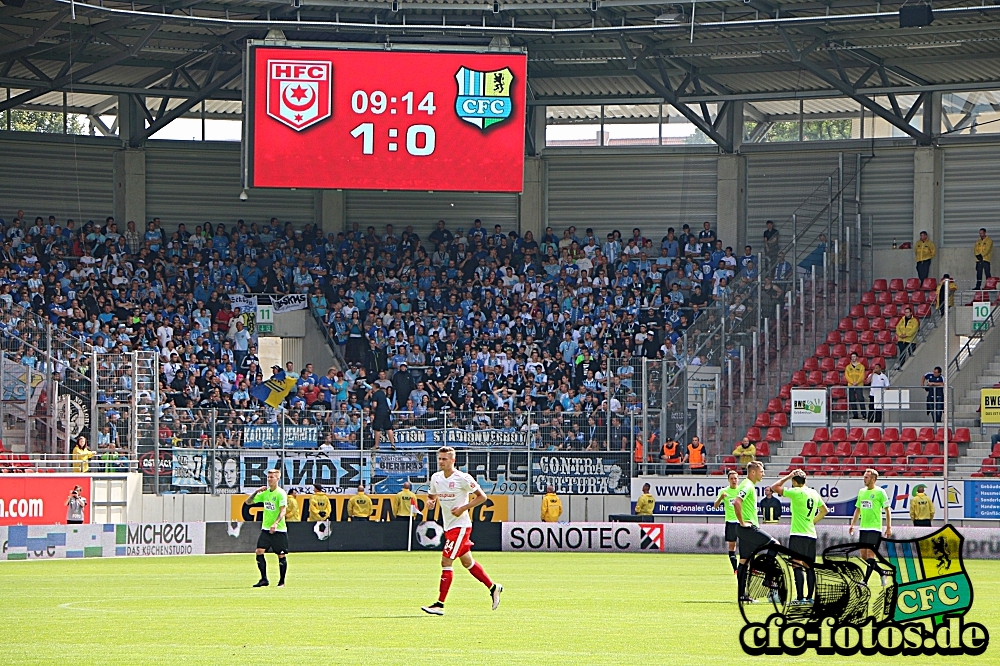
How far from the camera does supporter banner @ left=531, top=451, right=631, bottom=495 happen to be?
3641cm

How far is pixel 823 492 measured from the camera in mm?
35531

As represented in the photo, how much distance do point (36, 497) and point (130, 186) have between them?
1650 cm

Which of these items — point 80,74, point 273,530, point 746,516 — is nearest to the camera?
point 746,516

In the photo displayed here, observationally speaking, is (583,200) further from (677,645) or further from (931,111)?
(677,645)

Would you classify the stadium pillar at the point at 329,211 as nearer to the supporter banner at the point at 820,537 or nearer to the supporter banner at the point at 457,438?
the supporter banner at the point at 457,438

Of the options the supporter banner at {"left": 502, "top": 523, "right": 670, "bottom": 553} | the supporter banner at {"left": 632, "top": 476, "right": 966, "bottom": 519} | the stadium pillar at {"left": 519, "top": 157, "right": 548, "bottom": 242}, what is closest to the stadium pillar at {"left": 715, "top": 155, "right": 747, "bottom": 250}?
the stadium pillar at {"left": 519, "top": 157, "right": 548, "bottom": 242}

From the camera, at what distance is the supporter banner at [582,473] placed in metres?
36.4

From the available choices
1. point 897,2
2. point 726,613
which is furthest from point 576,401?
point 726,613

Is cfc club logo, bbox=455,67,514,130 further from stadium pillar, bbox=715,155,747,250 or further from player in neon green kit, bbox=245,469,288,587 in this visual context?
player in neon green kit, bbox=245,469,288,587

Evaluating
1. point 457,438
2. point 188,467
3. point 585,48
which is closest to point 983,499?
point 457,438

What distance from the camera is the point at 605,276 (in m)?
44.3

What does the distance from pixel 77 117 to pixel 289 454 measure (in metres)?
15.8

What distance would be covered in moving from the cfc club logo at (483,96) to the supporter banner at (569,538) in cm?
967

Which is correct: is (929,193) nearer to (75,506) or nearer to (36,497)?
(75,506)
